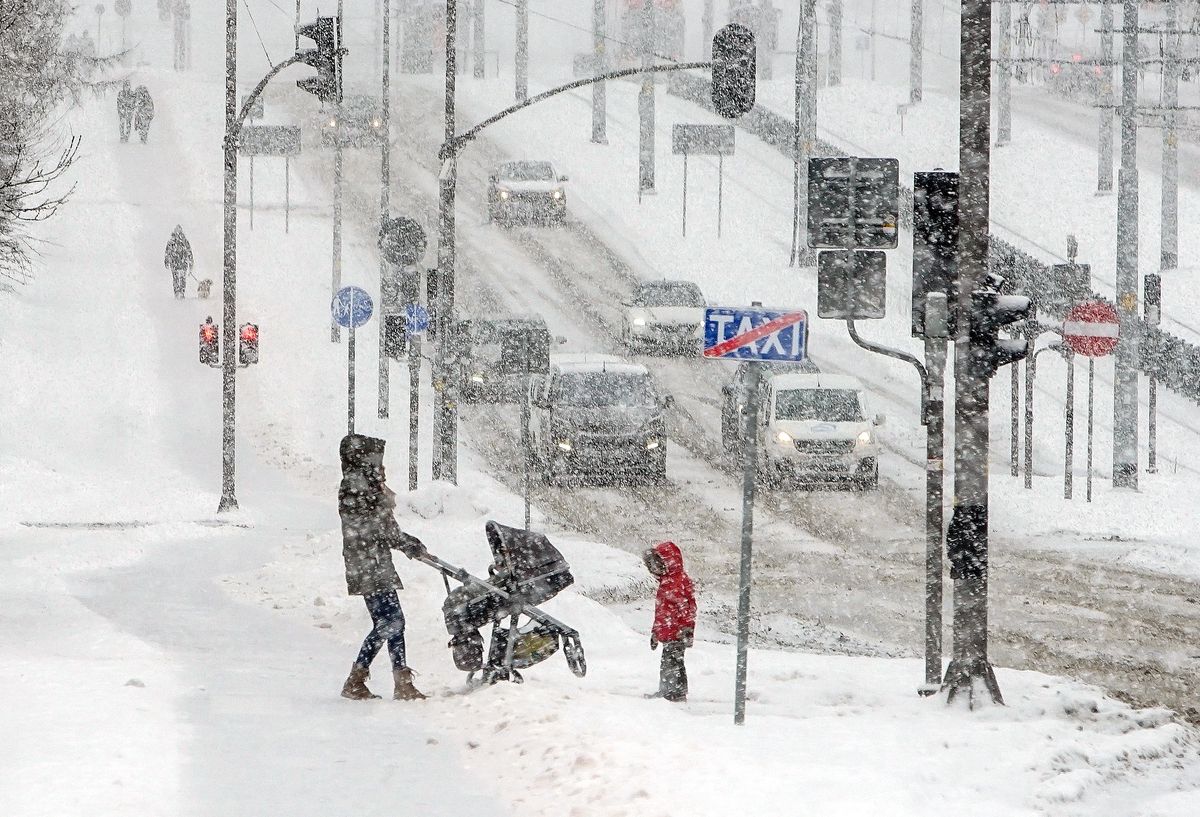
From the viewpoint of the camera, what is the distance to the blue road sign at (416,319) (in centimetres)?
2616

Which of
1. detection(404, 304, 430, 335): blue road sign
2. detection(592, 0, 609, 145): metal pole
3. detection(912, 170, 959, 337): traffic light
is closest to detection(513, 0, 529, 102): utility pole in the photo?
detection(592, 0, 609, 145): metal pole

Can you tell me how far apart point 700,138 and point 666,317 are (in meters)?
11.0

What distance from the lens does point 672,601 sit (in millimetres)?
11711

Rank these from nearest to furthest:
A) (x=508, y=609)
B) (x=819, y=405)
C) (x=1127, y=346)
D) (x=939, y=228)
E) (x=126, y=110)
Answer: (x=508, y=609), (x=939, y=228), (x=1127, y=346), (x=819, y=405), (x=126, y=110)

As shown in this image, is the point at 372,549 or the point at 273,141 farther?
the point at 273,141

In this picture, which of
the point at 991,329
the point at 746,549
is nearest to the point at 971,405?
the point at 991,329

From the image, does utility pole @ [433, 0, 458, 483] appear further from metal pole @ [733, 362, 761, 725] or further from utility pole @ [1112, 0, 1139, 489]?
metal pole @ [733, 362, 761, 725]

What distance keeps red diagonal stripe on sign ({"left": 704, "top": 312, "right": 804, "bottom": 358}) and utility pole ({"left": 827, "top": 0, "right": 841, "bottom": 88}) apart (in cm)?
7034

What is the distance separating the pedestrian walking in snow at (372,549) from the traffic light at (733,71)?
10999 millimetres

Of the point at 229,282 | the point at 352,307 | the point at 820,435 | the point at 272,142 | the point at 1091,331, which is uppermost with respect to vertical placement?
the point at 272,142

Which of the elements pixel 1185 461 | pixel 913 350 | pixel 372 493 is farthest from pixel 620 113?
pixel 372 493

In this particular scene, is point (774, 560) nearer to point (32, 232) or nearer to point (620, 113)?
point (32, 232)

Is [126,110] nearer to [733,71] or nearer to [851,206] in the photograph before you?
[733,71]

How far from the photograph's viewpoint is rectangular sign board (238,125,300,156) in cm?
4821
